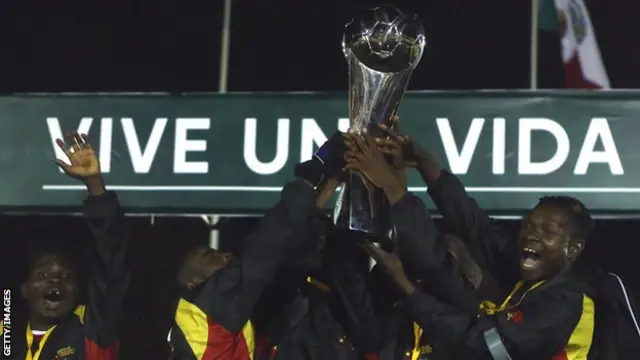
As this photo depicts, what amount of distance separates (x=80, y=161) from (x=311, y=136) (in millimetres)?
706

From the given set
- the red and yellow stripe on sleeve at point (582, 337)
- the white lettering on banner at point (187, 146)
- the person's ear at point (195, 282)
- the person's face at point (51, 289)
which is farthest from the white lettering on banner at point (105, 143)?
the red and yellow stripe on sleeve at point (582, 337)

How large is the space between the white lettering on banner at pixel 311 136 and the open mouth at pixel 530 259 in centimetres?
77

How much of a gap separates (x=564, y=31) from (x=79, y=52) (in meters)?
2.23

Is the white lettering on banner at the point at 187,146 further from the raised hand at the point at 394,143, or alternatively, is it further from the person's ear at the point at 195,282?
the raised hand at the point at 394,143

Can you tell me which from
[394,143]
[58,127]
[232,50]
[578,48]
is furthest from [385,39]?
[232,50]

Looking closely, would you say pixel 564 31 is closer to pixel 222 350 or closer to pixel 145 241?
pixel 145 241

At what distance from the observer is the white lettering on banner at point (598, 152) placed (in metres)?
3.15

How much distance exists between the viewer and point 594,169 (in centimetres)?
316

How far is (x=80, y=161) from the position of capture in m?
2.88

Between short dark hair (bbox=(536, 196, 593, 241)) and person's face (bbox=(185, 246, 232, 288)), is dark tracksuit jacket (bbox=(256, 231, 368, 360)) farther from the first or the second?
short dark hair (bbox=(536, 196, 593, 241))

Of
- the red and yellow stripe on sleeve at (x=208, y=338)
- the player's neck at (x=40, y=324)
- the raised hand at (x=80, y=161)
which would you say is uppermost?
the raised hand at (x=80, y=161)

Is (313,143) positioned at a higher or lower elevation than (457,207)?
higher

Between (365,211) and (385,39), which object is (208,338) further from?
(385,39)

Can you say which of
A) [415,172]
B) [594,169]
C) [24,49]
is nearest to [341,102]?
[415,172]
